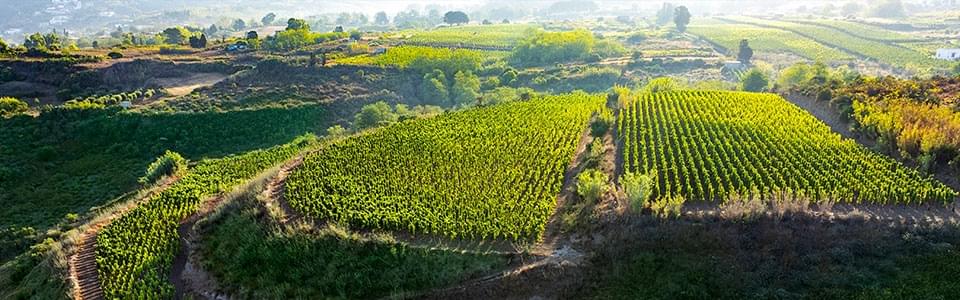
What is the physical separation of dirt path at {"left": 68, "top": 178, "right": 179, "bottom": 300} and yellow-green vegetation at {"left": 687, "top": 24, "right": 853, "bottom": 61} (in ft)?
369

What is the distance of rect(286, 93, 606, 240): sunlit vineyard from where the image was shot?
28.3 metres

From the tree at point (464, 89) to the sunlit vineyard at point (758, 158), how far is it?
32.8 metres

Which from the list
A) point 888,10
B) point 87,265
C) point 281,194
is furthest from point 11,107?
point 888,10

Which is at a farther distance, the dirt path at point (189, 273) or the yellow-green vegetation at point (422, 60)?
the yellow-green vegetation at point (422, 60)

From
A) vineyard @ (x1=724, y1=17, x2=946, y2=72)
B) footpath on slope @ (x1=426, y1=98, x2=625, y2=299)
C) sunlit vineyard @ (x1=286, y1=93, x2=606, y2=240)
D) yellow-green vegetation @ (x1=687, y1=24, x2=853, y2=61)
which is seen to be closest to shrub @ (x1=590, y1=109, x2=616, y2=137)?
sunlit vineyard @ (x1=286, y1=93, x2=606, y2=240)

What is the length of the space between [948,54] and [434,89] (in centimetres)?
9114

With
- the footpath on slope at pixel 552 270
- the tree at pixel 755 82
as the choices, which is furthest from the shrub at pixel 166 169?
the tree at pixel 755 82

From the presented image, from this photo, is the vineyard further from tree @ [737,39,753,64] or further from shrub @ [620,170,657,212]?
shrub @ [620,170,657,212]

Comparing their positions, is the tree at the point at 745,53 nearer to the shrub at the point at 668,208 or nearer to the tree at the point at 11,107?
the shrub at the point at 668,208

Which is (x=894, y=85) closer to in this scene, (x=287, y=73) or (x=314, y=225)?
(x=314, y=225)

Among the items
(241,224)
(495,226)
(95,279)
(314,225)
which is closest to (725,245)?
(495,226)

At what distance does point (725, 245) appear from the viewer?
24.6 meters

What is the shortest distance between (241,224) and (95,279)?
727cm

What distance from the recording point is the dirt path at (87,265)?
27172 millimetres
